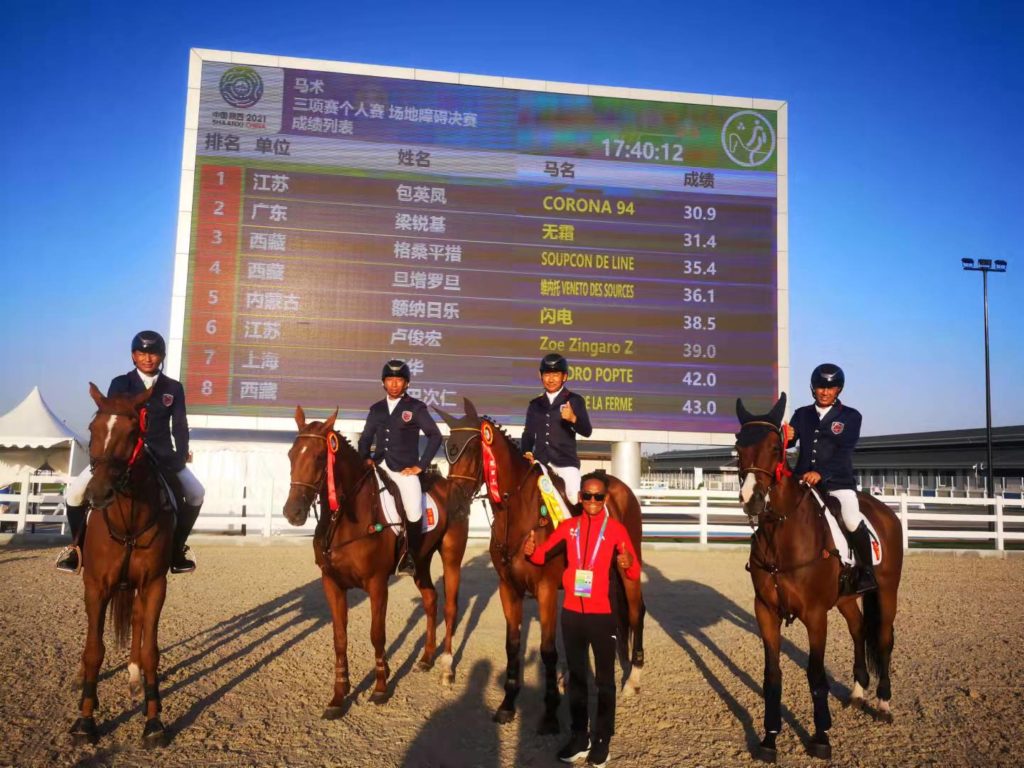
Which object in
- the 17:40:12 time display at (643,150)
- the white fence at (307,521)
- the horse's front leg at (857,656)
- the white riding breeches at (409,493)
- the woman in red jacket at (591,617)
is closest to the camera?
the woman in red jacket at (591,617)

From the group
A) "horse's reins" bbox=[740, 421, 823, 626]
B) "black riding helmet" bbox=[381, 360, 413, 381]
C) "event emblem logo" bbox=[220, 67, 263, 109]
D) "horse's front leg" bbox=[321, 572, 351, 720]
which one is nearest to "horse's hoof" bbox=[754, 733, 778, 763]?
"horse's reins" bbox=[740, 421, 823, 626]

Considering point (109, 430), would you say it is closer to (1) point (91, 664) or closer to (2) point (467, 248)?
(1) point (91, 664)

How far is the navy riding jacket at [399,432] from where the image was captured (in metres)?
7.31

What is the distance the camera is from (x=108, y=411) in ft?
16.9

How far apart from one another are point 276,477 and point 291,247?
6.23 m

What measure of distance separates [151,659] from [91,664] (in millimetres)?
395

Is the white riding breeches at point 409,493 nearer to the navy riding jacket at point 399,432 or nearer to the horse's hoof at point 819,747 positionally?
the navy riding jacket at point 399,432

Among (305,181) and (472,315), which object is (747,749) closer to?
(472,315)

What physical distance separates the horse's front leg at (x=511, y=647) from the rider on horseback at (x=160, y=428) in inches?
111

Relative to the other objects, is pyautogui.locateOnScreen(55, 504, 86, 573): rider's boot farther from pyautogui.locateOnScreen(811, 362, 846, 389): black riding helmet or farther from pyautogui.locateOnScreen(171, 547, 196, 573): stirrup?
pyautogui.locateOnScreen(811, 362, 846, 389): black riding helmet

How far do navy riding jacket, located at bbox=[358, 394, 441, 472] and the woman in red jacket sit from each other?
2.52 meters

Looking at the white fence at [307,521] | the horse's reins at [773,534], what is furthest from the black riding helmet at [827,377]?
the white fence at [307,521]

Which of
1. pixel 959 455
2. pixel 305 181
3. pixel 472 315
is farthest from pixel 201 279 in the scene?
pixel 959 455

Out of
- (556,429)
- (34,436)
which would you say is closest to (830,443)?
(556,429)
